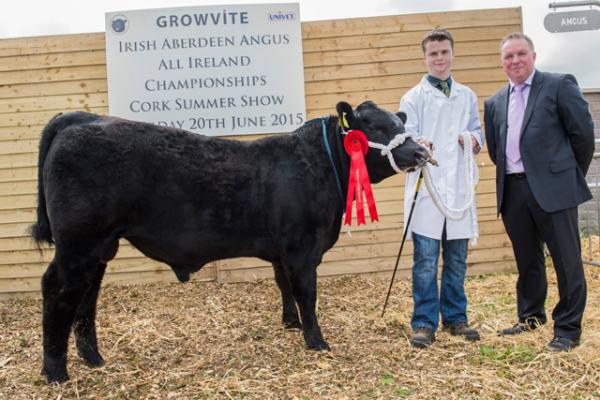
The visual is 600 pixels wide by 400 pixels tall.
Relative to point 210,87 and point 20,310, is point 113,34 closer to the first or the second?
point 210,87

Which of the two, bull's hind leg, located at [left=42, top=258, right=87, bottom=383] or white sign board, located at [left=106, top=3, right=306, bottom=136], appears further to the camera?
white sign board, located at [left=106, top=3, right=306, bottom=136]

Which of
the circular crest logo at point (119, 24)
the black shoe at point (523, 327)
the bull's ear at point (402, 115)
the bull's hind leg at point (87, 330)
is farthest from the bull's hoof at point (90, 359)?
the circular crest logo at point (119, 24)

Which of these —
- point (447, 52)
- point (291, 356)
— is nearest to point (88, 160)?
point (291, 356)

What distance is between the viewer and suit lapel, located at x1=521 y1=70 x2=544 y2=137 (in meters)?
3.88

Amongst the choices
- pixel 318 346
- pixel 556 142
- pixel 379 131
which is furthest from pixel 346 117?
pixel 318 346

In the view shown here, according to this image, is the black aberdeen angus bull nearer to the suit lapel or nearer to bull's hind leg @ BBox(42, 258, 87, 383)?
bull's hind leg @ BBox(42, 258, 87, 383)

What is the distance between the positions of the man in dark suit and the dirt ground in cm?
48

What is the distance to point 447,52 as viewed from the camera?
13.1 feet

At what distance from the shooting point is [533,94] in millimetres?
3912

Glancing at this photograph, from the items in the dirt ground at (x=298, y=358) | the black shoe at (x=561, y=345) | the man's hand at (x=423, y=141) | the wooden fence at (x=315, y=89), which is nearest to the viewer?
the dirt ground at (x=298, y=358)

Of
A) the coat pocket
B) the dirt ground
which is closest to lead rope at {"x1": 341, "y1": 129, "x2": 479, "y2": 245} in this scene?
the coat pocket

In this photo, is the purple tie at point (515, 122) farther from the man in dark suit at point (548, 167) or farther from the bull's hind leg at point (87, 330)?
the bull's hind leg at point (87, 330)

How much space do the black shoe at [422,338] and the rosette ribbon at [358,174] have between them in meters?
0.96

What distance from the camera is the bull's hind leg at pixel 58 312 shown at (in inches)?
129
